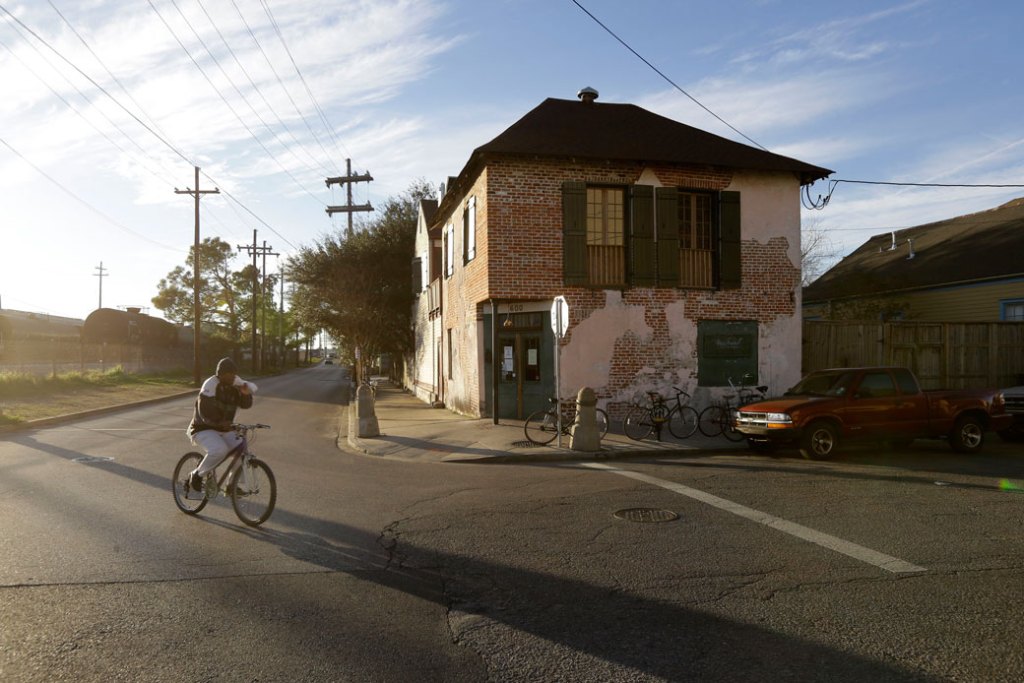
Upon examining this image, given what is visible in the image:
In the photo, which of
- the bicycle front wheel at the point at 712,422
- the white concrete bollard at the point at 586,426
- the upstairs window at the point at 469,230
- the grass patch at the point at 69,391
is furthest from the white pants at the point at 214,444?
the grass patch at the point at 69,391

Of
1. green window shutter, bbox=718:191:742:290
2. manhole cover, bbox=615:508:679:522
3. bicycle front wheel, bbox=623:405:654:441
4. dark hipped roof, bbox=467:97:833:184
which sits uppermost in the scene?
dark hipped roof, bbox=467:97:833:184

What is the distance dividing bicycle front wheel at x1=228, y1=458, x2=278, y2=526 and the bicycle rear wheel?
20.9 inches

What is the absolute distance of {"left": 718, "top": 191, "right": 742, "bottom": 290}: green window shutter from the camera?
1655 centimetres

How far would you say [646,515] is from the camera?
716 cm

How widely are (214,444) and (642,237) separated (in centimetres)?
1131

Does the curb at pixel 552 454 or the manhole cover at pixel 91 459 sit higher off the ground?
the manhole cover at pixel 91 459

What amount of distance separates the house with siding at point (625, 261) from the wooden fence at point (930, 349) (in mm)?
1264

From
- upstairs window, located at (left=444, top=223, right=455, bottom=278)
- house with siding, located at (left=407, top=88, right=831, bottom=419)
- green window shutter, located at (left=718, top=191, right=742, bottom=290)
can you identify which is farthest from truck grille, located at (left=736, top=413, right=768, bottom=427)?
upstairs window, located at (left=444, top=223, right=455, bottom=278)

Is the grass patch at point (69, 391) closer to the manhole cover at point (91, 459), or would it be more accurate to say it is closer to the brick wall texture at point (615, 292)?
the manhole cover at point (91, 459)

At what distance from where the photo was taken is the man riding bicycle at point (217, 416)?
698cm

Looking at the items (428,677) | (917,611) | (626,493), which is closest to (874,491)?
(626,493)

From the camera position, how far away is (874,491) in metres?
8.38

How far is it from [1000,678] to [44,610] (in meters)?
5.54

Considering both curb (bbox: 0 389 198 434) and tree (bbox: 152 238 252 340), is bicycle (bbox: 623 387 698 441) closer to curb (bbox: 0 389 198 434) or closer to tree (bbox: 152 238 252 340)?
curb (bbox: 0 389 198 434)
